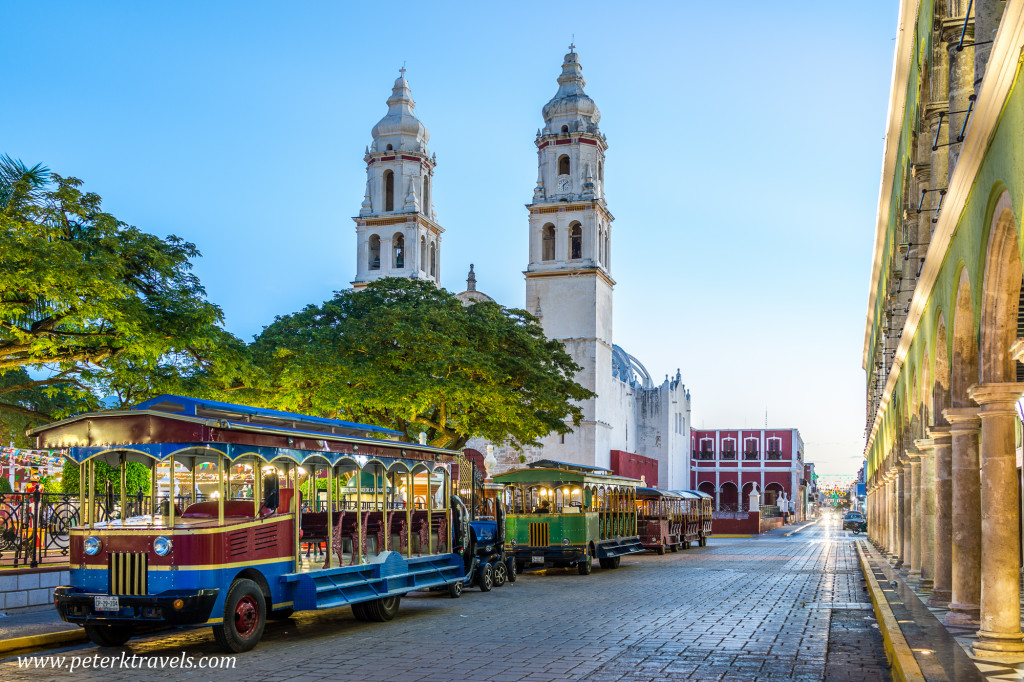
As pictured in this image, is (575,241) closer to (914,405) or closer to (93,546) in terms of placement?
(914,405)

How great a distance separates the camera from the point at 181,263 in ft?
57.7

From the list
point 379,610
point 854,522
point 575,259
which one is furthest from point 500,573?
point 854,522

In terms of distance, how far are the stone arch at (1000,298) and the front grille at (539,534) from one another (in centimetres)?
1622

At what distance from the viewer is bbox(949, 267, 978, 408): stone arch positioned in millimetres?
11688

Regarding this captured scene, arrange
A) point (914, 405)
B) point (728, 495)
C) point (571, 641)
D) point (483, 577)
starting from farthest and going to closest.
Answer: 1. point (728, 495)
2. point (483, 577)
3. point (914, 405)
4. point (571, 641)

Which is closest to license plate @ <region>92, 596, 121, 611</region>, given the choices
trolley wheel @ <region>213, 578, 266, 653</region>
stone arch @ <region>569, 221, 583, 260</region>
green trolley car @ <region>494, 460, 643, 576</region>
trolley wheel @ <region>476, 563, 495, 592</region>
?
trolley wheel @ <region>213, 578, 266, 653</region>

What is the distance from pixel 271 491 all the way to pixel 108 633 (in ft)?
8.18

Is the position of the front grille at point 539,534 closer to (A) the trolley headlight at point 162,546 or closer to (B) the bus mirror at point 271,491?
(B) the bus mirror at point 271,491

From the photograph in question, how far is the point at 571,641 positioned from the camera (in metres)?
12.4

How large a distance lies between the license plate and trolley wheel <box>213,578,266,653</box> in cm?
104

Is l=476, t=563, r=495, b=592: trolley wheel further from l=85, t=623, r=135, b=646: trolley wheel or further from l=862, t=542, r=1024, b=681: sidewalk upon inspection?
l=85, t=623, r=135, b=646: trolley wheel

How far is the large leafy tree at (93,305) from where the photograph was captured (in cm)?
1413

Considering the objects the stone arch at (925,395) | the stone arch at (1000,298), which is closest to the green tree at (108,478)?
the stone arch at (1000,298)

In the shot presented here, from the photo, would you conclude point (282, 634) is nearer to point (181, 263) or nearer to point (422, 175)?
point (181, 263)
